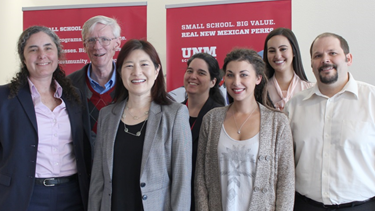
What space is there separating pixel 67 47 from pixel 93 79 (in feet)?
5.66

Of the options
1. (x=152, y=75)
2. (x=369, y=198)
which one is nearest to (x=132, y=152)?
(x=152, y=75)

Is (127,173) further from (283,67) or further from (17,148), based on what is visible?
(283,67)

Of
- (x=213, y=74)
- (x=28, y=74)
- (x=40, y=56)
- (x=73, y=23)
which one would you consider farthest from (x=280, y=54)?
(x=73, y=23)

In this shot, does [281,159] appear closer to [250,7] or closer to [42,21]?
[250,7]

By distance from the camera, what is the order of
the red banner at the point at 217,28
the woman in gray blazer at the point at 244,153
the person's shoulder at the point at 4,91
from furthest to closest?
the red banner at the point at 217,28 < the person's shoulder at the point at 4,91 < the woman in gray blazer at the point at 244,153

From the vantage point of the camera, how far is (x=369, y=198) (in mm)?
2125

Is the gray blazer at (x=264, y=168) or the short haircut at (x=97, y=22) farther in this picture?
the short haircut at (x=97, y=22)

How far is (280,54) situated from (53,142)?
196cm

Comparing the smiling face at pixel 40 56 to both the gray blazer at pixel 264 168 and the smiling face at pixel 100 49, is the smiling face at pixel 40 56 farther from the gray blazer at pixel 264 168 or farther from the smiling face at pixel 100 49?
the gray blazer at pixel 264 168

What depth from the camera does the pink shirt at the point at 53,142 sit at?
2166 mm

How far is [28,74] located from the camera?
236 cm

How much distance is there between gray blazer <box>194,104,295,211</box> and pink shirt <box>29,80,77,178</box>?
0.91 m

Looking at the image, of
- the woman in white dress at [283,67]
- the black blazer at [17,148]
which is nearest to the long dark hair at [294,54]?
the woman in white dress at [283,67]

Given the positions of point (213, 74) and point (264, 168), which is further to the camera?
point (213, 74)
